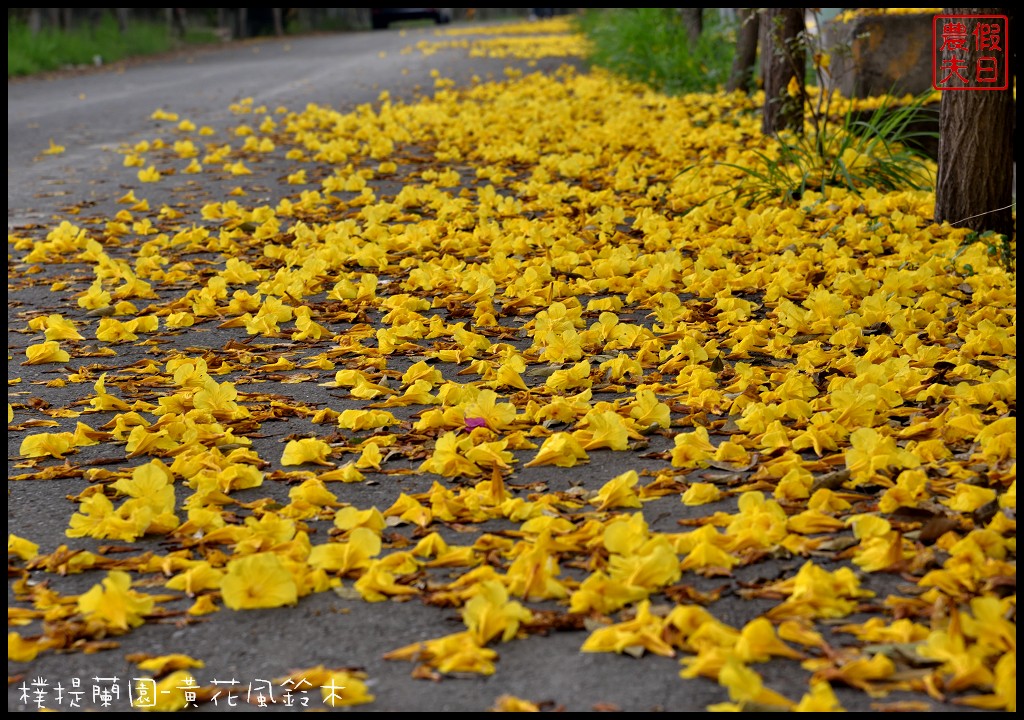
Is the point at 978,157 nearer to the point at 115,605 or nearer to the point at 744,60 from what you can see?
the point at 115,605

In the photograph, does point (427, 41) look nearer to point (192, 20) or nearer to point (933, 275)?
point (192, 20)

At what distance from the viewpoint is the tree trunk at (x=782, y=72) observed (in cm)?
778

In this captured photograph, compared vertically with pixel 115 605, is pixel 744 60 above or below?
above

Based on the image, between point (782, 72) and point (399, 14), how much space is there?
94.1 feet

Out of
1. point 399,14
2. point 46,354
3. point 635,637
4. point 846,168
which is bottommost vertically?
point 635,637

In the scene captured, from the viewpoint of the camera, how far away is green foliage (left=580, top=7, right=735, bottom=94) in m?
11.7

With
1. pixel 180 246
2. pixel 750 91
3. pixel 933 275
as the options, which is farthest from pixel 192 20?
pixel 933 275

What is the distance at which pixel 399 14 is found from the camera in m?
34.9

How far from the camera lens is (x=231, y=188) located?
7672mm

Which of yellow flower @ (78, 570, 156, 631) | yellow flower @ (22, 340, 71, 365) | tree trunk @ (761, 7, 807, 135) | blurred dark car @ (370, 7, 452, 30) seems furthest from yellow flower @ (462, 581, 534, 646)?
blurred dark car @ (370, 7, 452, 30)

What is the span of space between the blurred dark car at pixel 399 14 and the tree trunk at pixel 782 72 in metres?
27.5

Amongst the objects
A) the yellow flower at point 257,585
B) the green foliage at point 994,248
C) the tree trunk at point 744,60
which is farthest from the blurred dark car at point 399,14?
the yellow flower at point 257,585

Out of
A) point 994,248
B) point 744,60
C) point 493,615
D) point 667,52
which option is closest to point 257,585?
point 493,615

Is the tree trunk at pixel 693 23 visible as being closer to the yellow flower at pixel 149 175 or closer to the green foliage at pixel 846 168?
the green foliage at pixel 846 168
